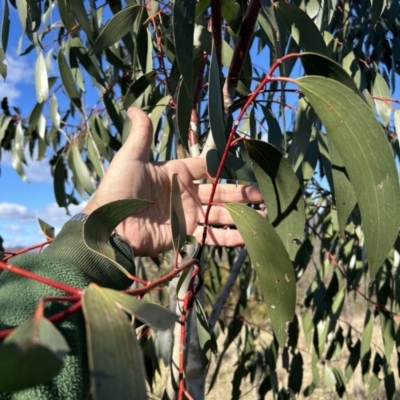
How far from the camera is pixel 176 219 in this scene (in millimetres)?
593

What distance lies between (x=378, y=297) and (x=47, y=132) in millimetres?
1601

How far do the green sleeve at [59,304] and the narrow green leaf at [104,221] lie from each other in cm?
7

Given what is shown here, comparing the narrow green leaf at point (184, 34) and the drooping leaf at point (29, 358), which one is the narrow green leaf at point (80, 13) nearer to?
the narrow green leaf at point (184, 34)

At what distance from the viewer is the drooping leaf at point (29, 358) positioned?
28 centimetres

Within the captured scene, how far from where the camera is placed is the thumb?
100 centimetres

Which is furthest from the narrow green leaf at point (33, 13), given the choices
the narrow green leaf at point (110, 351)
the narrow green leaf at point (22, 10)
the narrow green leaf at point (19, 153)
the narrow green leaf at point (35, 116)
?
the narrow green leaf at point (19, 153)

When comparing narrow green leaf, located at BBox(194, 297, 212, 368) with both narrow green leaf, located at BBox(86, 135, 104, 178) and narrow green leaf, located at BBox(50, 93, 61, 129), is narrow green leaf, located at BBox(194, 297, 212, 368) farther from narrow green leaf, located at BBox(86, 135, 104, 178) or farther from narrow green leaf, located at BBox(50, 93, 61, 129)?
narrow green leaf, located at BBox(50, 93, 61, 129)

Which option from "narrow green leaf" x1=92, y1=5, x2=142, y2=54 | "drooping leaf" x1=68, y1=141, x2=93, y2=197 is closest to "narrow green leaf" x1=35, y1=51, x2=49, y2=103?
"narrow green leaf" x1=92, y1=5, x2=142, y2=54

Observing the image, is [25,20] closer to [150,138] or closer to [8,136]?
[150,138]

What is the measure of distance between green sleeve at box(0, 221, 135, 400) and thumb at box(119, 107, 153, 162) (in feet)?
0.90

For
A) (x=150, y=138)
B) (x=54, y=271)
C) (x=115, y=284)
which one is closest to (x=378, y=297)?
(x=150, y=138)

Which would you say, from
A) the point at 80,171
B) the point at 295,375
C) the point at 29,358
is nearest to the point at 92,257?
the point at 29,358

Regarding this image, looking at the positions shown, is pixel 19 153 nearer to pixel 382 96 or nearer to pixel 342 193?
pixel 382 96

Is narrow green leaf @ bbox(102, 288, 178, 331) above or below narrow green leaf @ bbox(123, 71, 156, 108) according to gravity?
below
